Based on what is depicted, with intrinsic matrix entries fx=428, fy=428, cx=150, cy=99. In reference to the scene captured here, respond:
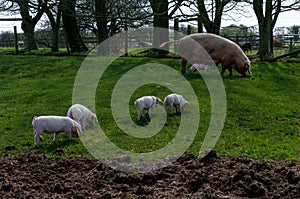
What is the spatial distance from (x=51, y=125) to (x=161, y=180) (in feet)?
8.92

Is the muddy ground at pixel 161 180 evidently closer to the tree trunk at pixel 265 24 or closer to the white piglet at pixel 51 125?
the white piglet at pixel 51 125

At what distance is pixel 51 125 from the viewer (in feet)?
25.7

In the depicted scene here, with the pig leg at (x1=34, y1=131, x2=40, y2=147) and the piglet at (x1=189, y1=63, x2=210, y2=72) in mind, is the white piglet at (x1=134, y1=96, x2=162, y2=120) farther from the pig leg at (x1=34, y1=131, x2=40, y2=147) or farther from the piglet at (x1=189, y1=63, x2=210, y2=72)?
the piglet at (x1=189, y1=63, x2=210, y2=72)

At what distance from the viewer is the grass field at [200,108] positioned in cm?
799

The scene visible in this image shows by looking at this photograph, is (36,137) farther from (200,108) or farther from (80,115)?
(200,108)

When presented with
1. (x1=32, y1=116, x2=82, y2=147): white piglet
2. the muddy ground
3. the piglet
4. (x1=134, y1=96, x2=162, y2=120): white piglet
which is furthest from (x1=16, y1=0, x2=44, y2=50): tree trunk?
the muddy ground

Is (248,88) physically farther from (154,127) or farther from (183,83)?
(154,127)

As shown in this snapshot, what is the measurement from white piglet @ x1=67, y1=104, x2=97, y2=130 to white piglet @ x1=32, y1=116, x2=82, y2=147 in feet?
1.37

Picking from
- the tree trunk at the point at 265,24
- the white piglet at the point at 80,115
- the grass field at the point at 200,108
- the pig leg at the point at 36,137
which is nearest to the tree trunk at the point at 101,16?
the grass field at the point at 200,108

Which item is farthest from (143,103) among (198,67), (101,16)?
(101,16)

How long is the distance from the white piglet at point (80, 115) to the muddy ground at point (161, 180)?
1.78 meters

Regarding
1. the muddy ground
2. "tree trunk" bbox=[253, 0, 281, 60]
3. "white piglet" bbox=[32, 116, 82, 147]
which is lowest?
the muddy ground

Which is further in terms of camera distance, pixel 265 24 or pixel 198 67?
pixel 265 24

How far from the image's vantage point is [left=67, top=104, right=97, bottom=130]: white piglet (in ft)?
28.5
